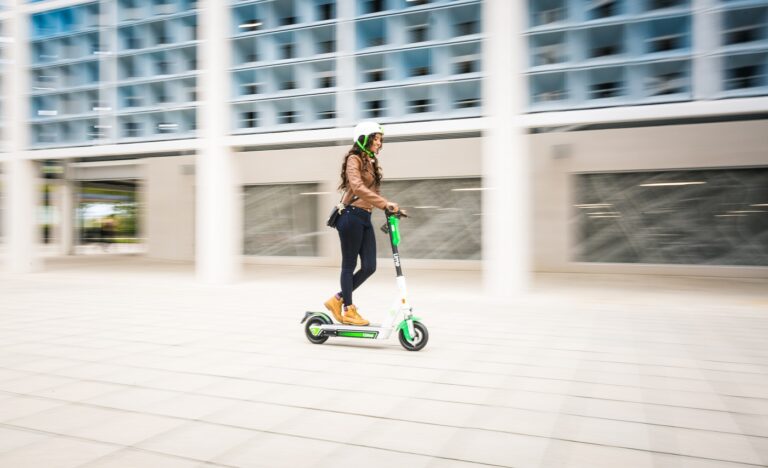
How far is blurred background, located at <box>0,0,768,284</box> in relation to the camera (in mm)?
7289

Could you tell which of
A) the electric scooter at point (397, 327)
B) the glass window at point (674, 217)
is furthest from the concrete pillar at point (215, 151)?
the glass window at point (674, 217)

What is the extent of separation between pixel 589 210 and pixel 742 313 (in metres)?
5.90

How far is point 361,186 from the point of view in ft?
13.7

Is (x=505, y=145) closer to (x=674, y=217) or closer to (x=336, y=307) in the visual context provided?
(x=336, y=307)

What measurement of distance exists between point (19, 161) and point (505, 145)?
10.1 m

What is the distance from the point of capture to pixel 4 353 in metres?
4.13

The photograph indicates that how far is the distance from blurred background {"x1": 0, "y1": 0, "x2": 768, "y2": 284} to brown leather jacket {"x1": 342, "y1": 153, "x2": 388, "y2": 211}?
3.70 meters

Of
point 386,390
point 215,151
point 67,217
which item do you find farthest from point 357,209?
point 67,217

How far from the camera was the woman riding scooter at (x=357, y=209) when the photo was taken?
425 centimetres

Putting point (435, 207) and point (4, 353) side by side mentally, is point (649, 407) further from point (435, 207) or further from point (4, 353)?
point (435, 207)

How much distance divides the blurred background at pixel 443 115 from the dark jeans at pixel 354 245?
3.63 m

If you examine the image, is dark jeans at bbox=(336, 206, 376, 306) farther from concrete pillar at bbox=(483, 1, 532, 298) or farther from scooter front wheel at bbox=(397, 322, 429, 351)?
concrete pillar at bbox=(483, 1, 532, 298)

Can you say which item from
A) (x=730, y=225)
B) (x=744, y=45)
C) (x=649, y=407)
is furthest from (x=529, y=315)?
(x=730, y=225)

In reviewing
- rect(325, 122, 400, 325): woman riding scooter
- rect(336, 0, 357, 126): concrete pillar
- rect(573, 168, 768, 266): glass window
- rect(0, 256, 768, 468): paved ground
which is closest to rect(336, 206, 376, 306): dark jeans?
rect(325, 122, 400, 325): woman riding scooter
